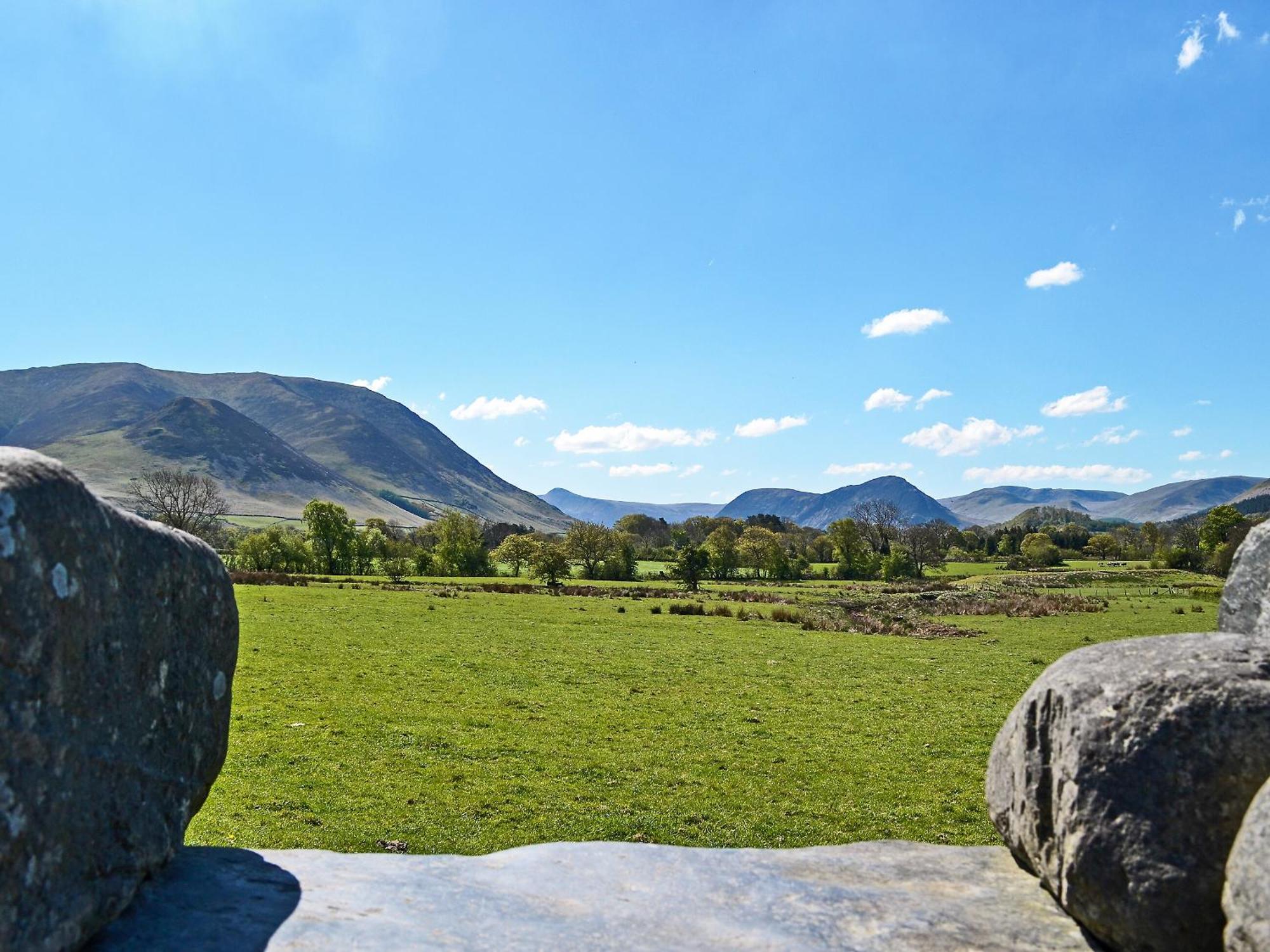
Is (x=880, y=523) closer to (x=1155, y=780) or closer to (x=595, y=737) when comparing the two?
(x=595, y=737)

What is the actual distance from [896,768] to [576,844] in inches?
506

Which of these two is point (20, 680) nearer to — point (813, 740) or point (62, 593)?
point (62, 593)

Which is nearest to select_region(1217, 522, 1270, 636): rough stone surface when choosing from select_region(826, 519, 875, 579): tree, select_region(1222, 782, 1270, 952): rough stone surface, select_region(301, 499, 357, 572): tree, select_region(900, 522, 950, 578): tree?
select_region(1222, 782, 1270, 952): rough stone surface

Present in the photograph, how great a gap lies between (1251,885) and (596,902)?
4.06 m

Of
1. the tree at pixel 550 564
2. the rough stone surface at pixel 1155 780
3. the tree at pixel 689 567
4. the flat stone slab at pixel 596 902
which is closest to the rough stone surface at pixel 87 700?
the flat stone slab at pixel 596 902

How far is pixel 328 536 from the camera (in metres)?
99.1

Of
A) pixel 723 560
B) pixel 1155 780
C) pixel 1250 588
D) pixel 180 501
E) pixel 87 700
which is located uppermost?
pixel 180 501

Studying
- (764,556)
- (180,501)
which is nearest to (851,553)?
(764,556)

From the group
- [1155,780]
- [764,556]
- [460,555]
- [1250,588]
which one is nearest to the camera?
[1155,780]

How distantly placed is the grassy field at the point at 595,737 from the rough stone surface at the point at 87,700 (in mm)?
7347

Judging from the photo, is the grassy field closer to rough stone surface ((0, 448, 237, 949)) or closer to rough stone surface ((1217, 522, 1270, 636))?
rough stone surface ((0, 448, 237, 949))

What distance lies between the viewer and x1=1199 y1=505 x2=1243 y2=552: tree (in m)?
100

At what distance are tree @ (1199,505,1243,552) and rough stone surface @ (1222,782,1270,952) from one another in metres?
116

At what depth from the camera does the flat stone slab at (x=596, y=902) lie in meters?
4.95
